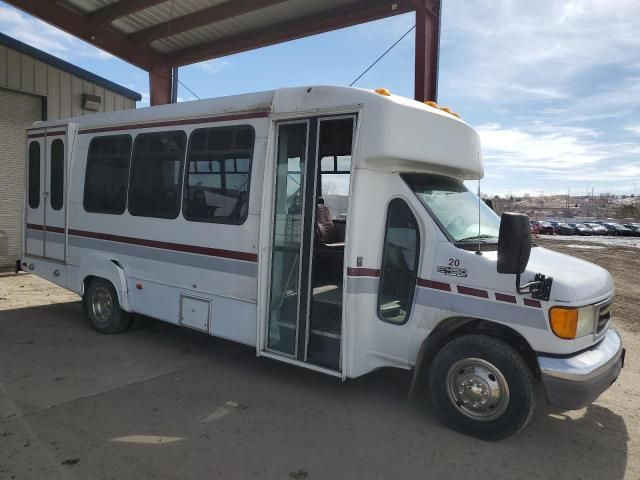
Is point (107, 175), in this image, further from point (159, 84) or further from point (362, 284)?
point (159, 84)

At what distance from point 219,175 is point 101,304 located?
280 cm

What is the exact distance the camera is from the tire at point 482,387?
3.69 meters

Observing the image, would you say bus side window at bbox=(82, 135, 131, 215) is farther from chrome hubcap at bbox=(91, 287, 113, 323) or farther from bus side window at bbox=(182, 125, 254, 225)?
bus side window at bbox=(182, 125, 254, 225)

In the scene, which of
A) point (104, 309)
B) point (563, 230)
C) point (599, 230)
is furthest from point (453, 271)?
point (599, 230)

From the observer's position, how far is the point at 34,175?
7.31 m

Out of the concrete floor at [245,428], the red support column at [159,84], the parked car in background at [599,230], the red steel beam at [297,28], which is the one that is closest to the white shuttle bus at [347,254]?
the concrete floor at [245,428]

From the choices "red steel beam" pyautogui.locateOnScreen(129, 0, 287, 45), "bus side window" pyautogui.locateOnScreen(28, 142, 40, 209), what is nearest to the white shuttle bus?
"bus side window" pyautogui.locateOnScreen(28, 142, 40, 209)

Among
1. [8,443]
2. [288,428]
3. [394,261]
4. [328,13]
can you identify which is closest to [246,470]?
[288,428]

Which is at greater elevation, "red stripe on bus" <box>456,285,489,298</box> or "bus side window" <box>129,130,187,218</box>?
"bus side window" <box>129,130,187,218</box>

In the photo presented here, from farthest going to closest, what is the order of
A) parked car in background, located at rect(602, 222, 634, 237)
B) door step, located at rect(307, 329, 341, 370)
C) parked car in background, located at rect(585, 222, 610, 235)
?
parked car in background, located at rect(585, 222, 610, 235) → parked car in background, located at rect(602, 222, 634, 237) → door step, located at rect(307, 329, 341, 370)

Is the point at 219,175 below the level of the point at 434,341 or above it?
above

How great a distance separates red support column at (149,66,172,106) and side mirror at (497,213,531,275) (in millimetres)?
10841

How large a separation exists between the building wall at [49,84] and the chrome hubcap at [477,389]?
11.1 metres

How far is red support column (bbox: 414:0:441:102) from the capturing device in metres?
8.59
